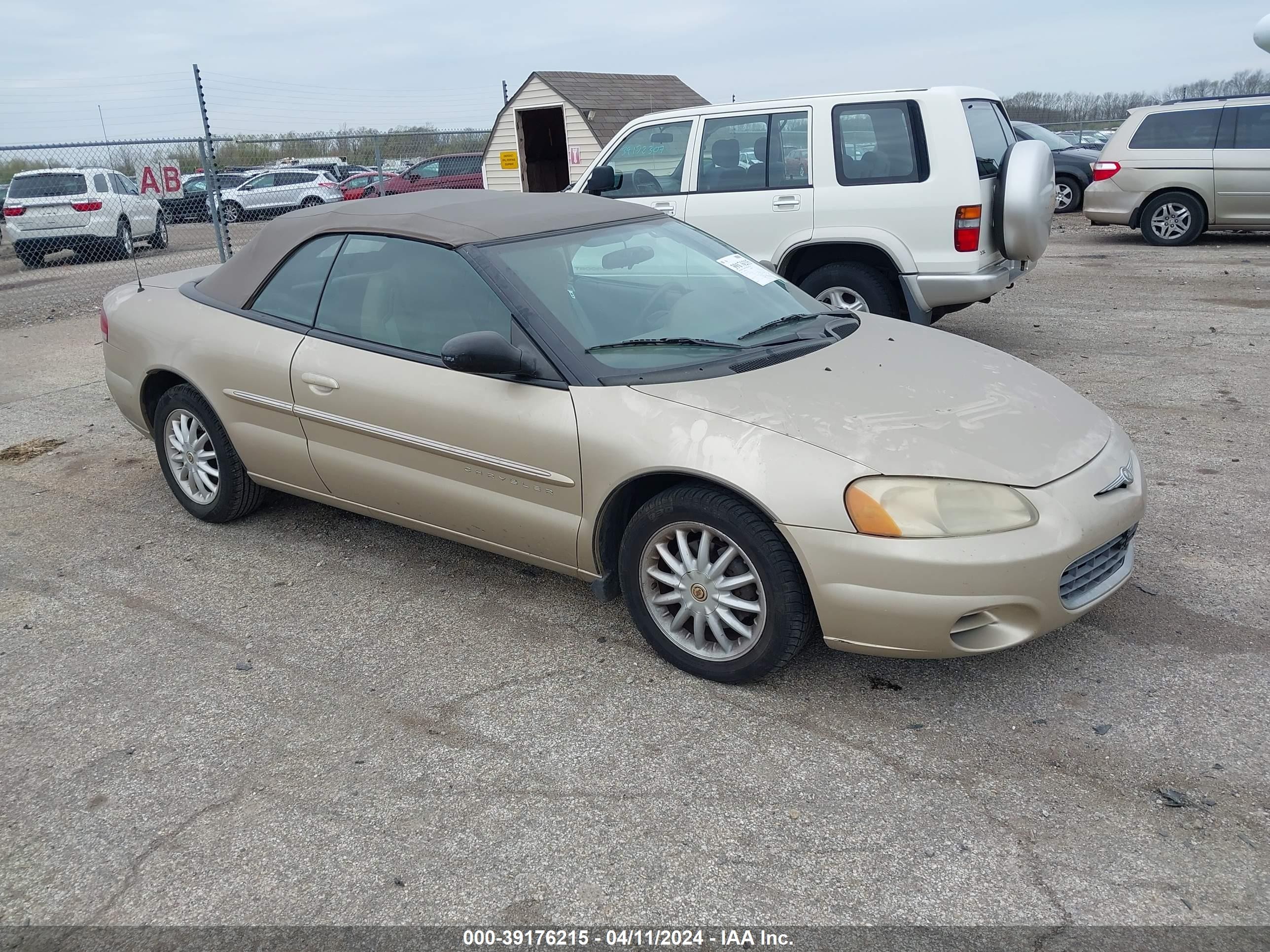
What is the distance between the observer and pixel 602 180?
7727 mm

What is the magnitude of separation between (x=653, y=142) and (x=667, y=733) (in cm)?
584

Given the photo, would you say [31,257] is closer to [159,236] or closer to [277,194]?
[159,236]

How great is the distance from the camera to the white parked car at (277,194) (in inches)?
992

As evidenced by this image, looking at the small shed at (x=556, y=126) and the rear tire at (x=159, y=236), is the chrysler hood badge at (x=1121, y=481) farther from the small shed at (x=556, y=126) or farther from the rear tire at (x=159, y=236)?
the rear tire at (x=159, y=236)

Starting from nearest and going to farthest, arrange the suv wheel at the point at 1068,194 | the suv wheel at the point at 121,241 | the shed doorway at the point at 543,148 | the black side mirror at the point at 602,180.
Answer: the black side mirror at the point at 602,180 < the suv wheel at the point at 121,241 < the shed doorway at the point at 543,148 < the suv wheel at the point at 1068,194

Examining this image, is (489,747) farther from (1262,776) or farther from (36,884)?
(1262,776)

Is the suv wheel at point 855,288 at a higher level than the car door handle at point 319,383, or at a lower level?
lower

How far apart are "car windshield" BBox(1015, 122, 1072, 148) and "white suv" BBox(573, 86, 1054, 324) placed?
10.5 meters

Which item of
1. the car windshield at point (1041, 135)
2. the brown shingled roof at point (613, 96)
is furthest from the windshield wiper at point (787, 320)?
the car windshield at point (1041, 135)

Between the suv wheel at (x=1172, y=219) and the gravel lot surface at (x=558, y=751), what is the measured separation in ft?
31.5

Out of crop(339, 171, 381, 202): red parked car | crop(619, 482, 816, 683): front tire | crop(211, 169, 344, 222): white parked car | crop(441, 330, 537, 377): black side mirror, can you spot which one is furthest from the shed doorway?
crop(619, 482, 816, 683): front tire

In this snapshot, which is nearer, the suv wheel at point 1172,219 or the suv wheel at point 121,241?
the suv wheel at point 1172,219

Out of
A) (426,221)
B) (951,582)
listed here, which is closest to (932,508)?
(951,582)

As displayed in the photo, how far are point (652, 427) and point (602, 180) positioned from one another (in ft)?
16.2
